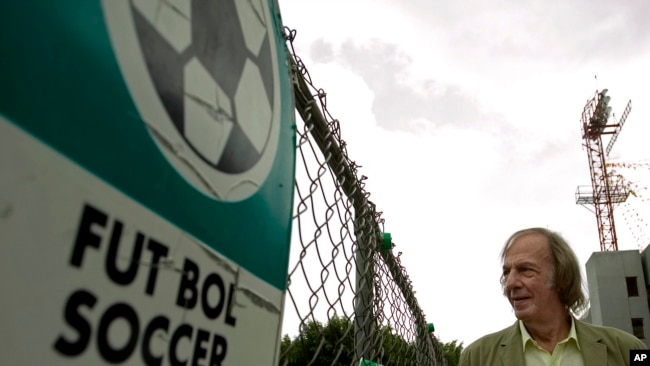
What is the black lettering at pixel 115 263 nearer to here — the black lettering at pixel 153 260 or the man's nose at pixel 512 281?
the black lettering at pixel 153 260

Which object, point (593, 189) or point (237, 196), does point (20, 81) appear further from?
point (593, 189)

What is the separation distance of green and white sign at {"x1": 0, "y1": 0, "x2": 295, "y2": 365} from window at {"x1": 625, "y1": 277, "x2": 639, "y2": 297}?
72.8 feet

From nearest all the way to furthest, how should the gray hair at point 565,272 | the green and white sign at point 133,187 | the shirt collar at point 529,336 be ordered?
the green and white sign at point 133,187 → the shirt collar at point 529,336 → the gray hair at point 565,272

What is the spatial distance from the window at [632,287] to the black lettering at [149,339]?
2242 cm

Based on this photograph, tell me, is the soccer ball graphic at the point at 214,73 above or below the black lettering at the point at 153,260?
above

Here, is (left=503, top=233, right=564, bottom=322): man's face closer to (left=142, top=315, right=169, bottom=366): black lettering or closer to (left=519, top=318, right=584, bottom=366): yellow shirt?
(left=519, top=318, right=584, bottom=366): yellow shirt

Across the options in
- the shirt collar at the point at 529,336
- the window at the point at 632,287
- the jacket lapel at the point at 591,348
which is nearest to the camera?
the jacket lapel at the point at 591,348

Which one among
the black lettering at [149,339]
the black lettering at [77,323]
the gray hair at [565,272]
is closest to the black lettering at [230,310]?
the black lettering at [149,339]

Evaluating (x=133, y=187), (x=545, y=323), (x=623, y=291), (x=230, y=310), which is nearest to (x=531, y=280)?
(x=545, y=323)

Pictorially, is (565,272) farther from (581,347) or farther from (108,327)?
(108,327)

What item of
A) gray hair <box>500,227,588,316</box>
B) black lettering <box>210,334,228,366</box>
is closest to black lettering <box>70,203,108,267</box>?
black lettering <box>210,334,228,366</box>

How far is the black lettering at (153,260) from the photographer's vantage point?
0.56 metres

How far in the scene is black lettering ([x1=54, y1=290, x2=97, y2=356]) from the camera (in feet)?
1.50

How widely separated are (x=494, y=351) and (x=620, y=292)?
20314 mm
